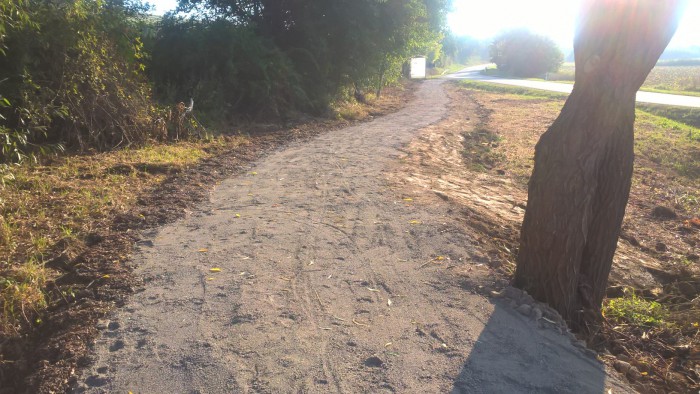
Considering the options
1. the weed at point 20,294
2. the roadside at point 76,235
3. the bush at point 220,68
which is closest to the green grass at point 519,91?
the bush at point 220,68

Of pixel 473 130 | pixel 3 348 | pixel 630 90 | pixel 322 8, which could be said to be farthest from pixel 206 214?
pixel 322 8

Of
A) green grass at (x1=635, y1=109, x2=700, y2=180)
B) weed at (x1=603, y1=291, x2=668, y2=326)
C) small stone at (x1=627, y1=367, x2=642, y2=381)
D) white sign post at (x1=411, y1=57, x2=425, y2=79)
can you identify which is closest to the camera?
small stone at (x1=627, y1=367, x2=642, y2=381)

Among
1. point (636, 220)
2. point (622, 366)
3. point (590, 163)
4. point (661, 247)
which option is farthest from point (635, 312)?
point (636, 220)

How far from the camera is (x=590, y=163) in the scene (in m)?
4.21

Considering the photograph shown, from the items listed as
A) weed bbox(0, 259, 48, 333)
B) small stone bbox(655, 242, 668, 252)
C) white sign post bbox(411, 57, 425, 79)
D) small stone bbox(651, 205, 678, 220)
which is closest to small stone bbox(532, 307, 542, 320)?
small stone bbox(655, 242, 668, 252)

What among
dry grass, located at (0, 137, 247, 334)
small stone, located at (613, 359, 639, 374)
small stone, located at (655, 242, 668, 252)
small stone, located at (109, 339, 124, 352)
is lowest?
small stone, located at (655, 242, 668, 252)

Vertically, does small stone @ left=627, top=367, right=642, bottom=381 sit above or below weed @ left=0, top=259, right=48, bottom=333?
below

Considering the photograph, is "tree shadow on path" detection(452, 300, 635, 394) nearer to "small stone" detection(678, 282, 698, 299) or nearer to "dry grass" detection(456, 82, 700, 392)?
"dry grass" detection(456, 82, 700, 392)

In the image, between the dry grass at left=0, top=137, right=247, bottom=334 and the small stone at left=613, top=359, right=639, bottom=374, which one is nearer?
the small stone at left=613, top=359, right=639, bottom=374

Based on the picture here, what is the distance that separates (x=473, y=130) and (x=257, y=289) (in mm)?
11541

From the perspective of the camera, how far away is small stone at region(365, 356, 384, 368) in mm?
3457

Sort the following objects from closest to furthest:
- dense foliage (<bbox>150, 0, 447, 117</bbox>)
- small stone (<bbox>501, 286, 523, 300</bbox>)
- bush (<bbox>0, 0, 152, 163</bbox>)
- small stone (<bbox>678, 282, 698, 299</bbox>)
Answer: small stone (<bbox>501, 286, 523, 300</bbox>), small stone (<bbox>678, 282, 698, 299</bbox>), bush (<bbox>0, 0, 152, 163</bbox>), dense foliage (<bbox>150, 0, 447, 117</bbox>)

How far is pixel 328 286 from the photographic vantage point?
14.9 ft

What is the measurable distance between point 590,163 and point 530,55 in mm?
56361
